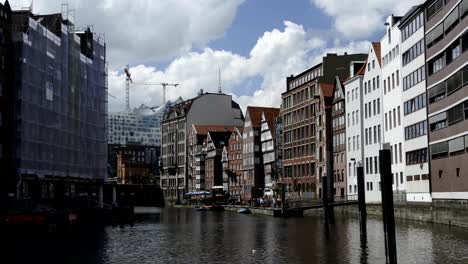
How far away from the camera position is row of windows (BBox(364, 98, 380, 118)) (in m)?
105

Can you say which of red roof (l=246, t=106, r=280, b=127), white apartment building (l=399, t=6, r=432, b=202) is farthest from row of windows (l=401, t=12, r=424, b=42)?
red roof (l=246, t=106, r=280, b=127)

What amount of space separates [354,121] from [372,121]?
7.94 metres

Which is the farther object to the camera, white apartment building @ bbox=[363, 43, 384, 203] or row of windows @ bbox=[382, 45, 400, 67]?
white apartment building @ bbox=[363, 43, 384, 203]

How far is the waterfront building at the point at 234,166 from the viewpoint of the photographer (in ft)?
605

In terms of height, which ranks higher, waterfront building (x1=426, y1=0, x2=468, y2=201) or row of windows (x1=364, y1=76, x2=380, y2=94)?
row of windows (x1=364, y1=76, x2=380, y2=94)

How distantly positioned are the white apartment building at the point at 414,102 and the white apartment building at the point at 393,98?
282 cm

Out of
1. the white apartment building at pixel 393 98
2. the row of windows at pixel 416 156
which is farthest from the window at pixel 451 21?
the white apartment building at pixel 393 98

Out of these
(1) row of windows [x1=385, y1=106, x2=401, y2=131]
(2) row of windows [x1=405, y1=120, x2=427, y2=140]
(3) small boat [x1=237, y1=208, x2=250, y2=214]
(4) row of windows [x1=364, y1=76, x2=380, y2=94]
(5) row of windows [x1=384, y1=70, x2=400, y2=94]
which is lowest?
(3) small boat [x1=237, y1=208, x2=250, y2=214]

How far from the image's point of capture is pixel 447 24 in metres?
69.9

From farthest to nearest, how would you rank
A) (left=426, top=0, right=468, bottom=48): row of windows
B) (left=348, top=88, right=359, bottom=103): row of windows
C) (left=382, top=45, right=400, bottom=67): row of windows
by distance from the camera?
1. (left=348, top=88, right=359, bottom=103): row of windows
2. (left=382, top=45, right=400, bottom=67): row of windows
3. (left=426, top=0, right=468, bottom=48): row of windows

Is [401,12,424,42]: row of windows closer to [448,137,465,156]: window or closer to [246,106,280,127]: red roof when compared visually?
[448,137,465,156]: window

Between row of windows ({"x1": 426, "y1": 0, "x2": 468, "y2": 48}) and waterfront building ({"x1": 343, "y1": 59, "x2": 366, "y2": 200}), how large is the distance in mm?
35099

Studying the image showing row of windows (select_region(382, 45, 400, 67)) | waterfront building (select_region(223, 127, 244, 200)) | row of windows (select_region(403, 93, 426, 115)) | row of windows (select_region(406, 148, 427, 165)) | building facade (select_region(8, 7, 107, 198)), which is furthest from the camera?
waterfront building (select_region(223, 127, 244, 200))

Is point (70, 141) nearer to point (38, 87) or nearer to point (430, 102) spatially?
point (38, 87)
